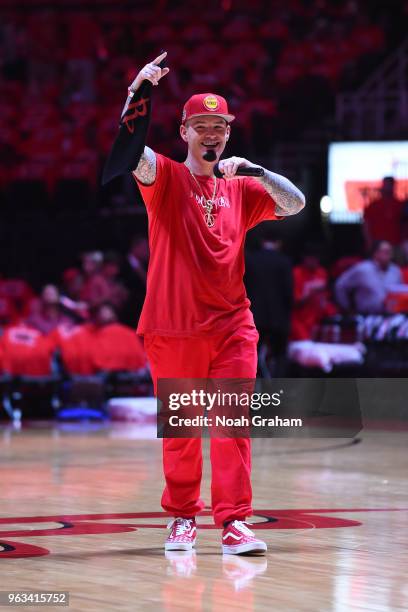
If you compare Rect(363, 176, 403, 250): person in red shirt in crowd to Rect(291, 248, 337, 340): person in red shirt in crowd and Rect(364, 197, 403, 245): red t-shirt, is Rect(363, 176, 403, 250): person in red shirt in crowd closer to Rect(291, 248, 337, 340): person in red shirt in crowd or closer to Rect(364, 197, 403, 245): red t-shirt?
Rect(364, 197, 403, 245): red t-shirt

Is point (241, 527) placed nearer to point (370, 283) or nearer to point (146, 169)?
point (146, 169)

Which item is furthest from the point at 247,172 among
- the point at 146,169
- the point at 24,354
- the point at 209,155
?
the point at 24,354

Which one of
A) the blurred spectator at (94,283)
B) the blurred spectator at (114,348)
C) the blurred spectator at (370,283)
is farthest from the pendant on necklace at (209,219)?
the blurred spectator at (94,283)

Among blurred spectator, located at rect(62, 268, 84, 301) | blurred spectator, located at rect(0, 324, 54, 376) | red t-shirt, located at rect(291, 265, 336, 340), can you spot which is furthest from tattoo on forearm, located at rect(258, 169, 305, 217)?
blurred spectator, located at rect(62, 268, 84, 301)

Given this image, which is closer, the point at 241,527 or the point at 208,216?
the point at 241,527

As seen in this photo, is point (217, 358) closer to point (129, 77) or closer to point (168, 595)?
point (168, 595)

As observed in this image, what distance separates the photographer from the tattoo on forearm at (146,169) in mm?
4809

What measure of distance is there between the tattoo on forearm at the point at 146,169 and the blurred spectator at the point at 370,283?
819 centimetres

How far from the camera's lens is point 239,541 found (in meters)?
4.76

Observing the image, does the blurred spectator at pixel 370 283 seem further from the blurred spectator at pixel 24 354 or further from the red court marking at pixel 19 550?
the red court marking at pixel 19 550

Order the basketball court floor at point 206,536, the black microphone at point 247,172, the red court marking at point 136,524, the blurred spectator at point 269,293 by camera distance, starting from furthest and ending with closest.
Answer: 1. the blurred spectator at point 269,293
2. the red court marking at point 136,524
3. the black microphone at point 247,172
4. the basketball court floor at point 206,536

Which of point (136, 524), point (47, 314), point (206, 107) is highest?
point (206, 107)

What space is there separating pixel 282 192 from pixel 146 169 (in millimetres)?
584

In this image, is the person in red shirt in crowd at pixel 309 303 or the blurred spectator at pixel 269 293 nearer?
the blurred spectator at pixel 269 293
